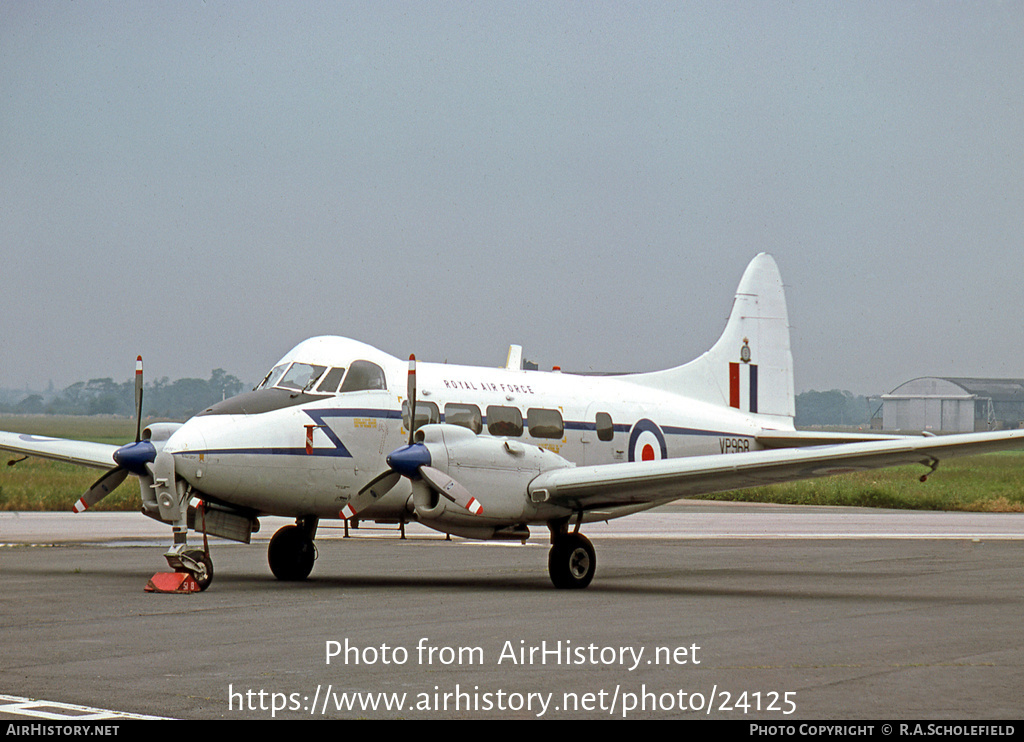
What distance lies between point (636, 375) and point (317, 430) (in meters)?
6.79

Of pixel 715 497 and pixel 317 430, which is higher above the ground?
pixel 317 430

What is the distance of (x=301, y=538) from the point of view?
59.0 ft

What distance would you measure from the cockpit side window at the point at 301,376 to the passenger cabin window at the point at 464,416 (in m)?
1.95

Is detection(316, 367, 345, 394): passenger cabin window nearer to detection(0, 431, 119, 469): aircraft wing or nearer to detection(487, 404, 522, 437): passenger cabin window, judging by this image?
Answer: detection(487, 404, 522, 437): passenger cabin window

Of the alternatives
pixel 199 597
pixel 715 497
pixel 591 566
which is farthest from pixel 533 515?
pixel 715 497

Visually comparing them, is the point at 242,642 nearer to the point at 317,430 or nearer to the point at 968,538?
the point at 317,430

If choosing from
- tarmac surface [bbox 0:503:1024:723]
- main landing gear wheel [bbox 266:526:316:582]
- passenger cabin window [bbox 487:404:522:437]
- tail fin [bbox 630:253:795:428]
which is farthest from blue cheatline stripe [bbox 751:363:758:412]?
main landing gear wheel [bbox 266:526:316:582]

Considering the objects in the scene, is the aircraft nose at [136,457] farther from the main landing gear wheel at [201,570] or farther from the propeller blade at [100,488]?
the main landing gear wheel at [201,570]

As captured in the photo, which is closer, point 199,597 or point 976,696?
point 976,696

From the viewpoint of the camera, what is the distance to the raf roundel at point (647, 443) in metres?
20.2

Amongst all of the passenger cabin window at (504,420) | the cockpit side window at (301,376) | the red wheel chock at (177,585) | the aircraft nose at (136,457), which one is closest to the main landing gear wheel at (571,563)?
the passenger cabin window at (504,420)

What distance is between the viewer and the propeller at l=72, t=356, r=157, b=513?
16.5 metres

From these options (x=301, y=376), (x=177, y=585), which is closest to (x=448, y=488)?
(x=301, y=376)
